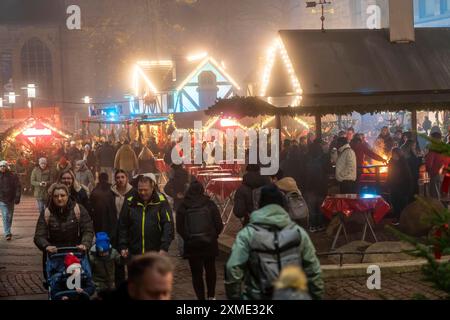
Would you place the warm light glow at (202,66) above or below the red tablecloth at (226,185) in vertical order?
above

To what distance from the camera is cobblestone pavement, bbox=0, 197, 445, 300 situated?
30.6ft

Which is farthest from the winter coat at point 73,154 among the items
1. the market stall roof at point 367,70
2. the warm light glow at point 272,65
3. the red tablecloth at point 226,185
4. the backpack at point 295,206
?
the backpack at point 295,206

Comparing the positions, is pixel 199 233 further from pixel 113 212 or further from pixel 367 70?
pixel 367 70

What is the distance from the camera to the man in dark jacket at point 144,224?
8.39 meters

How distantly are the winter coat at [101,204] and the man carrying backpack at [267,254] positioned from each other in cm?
452

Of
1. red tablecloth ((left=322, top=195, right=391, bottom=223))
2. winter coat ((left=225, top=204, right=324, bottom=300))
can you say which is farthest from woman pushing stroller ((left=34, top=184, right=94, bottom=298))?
red tablecloth ((left=322, top=195, right=391, bottom=223))

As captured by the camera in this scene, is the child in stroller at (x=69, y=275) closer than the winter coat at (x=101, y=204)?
Yes

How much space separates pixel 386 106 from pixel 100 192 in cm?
791

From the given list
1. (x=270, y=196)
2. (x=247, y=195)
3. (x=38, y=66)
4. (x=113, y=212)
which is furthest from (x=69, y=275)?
(x=38, y=66)

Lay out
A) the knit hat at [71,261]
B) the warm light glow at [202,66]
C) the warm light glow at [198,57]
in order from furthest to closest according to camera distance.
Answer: the warm light glow at [198,57], the warm light glow at [202,66], the knit hat at [71,261]

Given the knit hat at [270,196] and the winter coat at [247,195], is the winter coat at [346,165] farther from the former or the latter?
the knit hat at [270,196]

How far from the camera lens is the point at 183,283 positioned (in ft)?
34.0

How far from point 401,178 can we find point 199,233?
7.21 meters
